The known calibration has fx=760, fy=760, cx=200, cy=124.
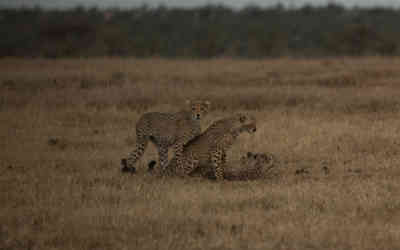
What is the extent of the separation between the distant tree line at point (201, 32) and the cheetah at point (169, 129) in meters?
20.0

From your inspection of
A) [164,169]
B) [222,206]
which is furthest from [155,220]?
[164,169]

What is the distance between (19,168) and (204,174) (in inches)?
97.1

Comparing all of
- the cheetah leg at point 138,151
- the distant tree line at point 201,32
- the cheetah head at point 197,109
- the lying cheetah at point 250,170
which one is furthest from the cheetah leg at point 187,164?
the distant tree line at point 201,32

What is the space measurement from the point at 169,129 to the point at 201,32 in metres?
32.6

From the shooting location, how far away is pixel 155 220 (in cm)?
748

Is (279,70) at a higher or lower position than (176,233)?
higher

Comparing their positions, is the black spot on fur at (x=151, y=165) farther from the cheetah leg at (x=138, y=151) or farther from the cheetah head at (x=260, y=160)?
the cheetah head at (x=260, y=160)

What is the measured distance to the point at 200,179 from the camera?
31.9ft

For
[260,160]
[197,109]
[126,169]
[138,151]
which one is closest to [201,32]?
[138,151]

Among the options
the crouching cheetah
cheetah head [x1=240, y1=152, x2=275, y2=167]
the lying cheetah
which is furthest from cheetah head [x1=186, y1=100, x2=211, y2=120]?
cheetah head [x1=240, y1=152, x2=275, y2=167]

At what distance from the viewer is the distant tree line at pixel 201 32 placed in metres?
34.7

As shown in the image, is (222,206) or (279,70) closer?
(222,206)

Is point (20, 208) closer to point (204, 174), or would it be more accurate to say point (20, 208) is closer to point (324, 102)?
point (204, 174)

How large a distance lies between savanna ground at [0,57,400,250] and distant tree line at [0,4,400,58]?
43.1ft
